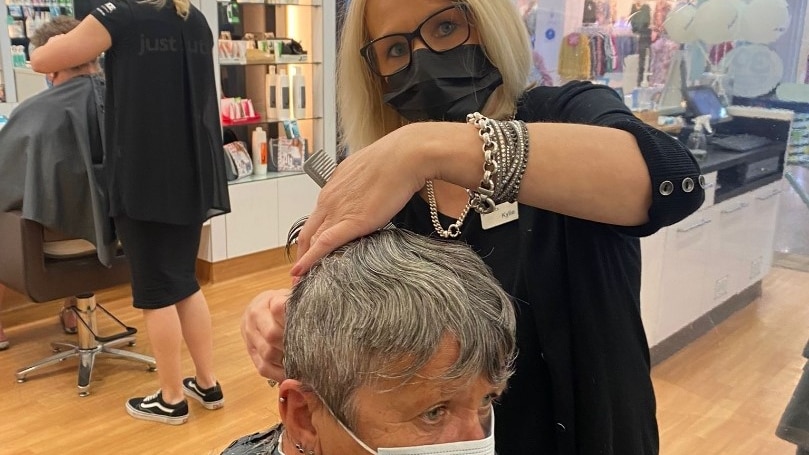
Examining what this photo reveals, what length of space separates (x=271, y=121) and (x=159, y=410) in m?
2.20

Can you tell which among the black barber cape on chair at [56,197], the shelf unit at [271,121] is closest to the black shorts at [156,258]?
the black barber cape on chair at [56,197]

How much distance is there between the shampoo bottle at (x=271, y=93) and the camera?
448 centimetres

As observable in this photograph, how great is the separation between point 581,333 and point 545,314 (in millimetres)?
52

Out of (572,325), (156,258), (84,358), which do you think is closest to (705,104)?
→ (156,258)

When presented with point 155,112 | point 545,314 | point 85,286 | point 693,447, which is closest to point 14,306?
point 85,286

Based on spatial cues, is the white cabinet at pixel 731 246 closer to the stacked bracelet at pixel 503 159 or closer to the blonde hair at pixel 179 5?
the blonde hair at pixel 179 5

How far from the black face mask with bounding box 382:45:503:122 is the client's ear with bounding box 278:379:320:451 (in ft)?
1.51

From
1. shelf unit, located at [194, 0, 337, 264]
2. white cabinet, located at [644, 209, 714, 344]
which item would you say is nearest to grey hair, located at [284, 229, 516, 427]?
white cabinet, located at [644, 209, 714, 344]

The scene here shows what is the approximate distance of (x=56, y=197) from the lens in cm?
278

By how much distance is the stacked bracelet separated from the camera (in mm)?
797

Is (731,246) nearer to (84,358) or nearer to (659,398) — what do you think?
(659,398)

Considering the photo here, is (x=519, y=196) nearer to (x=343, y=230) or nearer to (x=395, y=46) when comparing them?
(x=343, y=230)

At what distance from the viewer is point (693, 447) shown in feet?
8.92

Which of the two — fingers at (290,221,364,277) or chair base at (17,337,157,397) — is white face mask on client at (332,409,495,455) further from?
chair base at (17,337,157,397)
